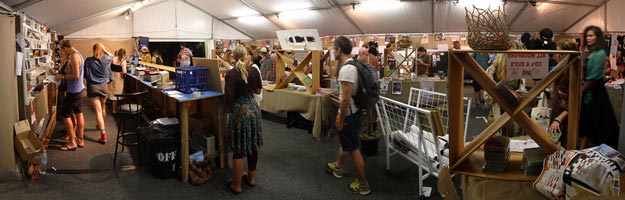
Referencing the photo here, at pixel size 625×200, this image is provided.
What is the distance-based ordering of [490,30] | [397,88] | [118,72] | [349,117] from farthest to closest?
1. [118,72]
2. [397,88]
3. [349,117]
4. [490,30]

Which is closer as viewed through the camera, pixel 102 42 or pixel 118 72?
pixel 118 72

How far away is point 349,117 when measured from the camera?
116 inches

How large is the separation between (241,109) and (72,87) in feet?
7.79

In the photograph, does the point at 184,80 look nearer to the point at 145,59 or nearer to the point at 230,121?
the point at 230,121

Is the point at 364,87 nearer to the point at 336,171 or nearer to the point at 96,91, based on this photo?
the point at 336,171

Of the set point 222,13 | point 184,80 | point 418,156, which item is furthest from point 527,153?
point 222,13

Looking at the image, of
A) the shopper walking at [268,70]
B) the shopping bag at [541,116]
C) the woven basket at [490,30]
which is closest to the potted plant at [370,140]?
the shopping bag at [541,116]

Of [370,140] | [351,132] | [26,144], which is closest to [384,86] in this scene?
[370,140]

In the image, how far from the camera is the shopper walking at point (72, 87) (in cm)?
414

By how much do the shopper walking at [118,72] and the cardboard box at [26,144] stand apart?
81.8 inches

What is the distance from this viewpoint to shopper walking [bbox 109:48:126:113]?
6.07m

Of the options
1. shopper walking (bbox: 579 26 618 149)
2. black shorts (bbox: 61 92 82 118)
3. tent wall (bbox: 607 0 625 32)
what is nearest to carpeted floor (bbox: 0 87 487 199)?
black shorts (bbox: 61 92 82 118)

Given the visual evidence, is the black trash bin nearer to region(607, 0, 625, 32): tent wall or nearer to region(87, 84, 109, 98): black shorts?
region(87, 84, 109, 98): black shorts

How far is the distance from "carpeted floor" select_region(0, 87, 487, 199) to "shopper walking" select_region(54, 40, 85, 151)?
22cm
